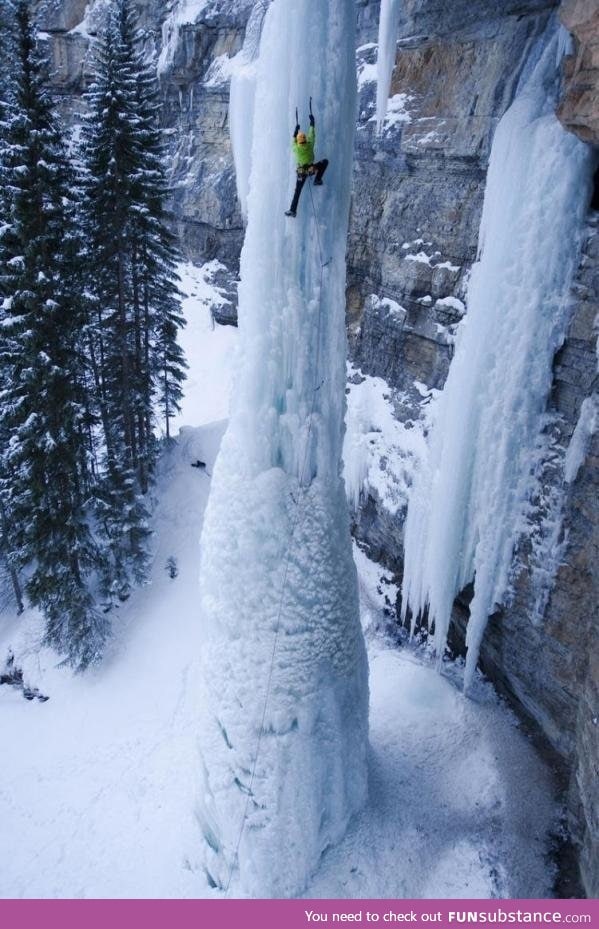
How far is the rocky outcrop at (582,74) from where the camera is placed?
696cm

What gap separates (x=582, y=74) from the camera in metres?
7.32

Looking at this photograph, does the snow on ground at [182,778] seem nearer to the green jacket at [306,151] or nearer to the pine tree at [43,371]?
the pine tree at [43,371]

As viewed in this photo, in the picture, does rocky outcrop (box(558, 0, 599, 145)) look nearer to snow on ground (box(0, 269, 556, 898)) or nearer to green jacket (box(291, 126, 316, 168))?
green jacket (box(291, 126, 316, 168))

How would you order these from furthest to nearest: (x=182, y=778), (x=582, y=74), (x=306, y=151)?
(x=182, y=778) → (x=582, y=74) → (x=306, y=151)

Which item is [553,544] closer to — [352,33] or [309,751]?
[309,751]

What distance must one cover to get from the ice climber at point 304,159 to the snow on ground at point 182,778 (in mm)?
8143

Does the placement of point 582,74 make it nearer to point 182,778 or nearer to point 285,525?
point 285,525

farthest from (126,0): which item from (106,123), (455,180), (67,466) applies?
(67,466)

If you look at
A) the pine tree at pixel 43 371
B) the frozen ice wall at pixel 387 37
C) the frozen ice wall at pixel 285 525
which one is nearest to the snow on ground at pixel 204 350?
the pine tree at pixel 43 371

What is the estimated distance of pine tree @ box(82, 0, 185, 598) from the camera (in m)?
12.3

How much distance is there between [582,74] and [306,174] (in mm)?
4544

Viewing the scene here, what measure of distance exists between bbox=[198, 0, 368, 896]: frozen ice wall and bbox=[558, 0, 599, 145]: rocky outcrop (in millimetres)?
3364

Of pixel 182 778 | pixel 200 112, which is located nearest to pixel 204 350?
pixel 200 112
